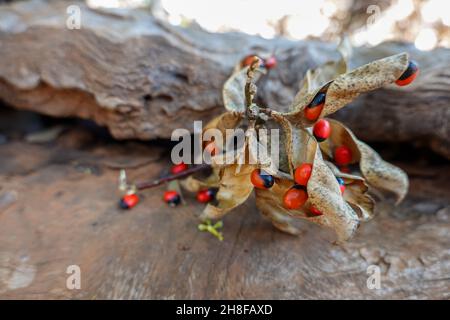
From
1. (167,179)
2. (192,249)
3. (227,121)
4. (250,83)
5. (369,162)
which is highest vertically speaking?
(250,83)

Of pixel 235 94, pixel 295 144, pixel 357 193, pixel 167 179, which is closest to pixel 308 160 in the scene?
pixel 295 144

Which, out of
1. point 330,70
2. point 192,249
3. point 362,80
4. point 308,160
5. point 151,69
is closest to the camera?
point 362,80

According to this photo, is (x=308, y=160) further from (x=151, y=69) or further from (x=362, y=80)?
(x=151, y=69)

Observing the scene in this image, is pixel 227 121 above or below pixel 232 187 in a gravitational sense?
above

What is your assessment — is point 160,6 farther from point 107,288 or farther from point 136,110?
point 107,288

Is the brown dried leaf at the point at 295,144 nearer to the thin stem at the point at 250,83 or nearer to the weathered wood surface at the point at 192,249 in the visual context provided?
the thin stem at the point at 250,83

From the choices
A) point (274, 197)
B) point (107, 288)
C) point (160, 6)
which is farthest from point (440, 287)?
point (160, 6)

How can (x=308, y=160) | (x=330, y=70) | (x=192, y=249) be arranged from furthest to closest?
(x=330, y=70), (x=192, y=249), (x=308, y=160)
